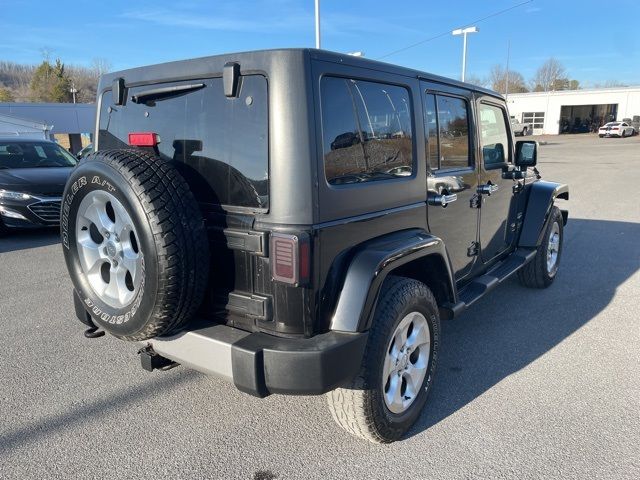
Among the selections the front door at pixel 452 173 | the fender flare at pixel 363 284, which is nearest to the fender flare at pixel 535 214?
the front door at pixel 452 173

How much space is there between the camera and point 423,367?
280 cm

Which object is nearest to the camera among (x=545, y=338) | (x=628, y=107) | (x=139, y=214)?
(x=139, y=214)

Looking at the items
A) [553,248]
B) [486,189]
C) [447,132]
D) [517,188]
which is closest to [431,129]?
[447,132]

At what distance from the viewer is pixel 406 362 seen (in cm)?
269

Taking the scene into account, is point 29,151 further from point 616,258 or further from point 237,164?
point 616,258

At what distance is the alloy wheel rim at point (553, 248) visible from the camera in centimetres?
506

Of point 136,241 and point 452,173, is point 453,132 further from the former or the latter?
point 136,241

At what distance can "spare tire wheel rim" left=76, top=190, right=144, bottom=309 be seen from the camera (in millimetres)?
2324

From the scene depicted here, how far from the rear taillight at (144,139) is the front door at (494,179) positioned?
231 centimetres

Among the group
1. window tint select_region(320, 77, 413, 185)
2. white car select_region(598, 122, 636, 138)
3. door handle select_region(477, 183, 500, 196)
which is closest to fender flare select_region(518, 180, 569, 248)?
door handle select_region(477, 183, 500, 196)

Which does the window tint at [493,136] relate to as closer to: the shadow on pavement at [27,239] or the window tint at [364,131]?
the window tint at [364,131]

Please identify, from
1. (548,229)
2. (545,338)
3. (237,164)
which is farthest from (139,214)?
(548,229)

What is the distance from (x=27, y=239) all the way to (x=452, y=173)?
6.83 metres

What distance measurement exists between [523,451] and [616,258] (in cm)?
463
